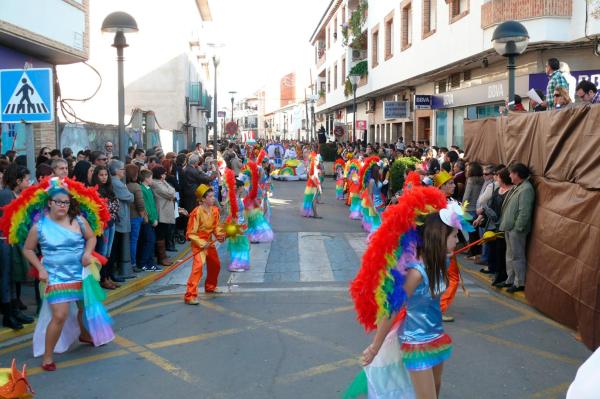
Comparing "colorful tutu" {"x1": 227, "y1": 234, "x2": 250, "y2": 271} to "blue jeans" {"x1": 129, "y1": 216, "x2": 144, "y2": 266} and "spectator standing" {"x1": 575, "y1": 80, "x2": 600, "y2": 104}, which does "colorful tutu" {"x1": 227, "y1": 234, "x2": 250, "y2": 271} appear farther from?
"spectator standing" {"x1": 575, "y1": 80, "x2": 600, "y2": 104}

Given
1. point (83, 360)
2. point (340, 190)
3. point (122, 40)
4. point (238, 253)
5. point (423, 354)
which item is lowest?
point (83, 360)

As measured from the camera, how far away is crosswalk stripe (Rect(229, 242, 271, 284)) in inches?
369

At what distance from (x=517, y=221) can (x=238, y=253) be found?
4330 mm

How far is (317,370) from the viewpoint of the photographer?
5.47 meters

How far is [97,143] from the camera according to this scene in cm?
1680

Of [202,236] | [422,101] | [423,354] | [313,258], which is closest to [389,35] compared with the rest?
[422,101]

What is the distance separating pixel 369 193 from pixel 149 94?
20850 millimetres

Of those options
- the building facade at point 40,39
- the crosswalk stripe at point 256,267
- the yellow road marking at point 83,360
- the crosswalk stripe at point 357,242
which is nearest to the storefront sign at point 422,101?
the crosswalk stripe at point 357,242

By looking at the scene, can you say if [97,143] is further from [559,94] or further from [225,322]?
[559,94]

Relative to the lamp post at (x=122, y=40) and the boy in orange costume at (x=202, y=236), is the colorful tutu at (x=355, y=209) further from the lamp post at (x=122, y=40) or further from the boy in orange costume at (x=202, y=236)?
the boy in orange costume at (x=202, y=236)

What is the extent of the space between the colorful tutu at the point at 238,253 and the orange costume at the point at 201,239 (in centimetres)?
143

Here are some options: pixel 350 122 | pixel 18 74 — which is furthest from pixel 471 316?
pixel 350 122

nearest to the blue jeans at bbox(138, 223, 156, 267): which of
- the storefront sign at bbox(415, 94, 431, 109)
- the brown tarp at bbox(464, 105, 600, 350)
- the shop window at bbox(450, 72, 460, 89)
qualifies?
the brown tarp at bbox(464, 105, 600, 350)

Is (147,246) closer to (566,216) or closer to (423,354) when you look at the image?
(566,216)
